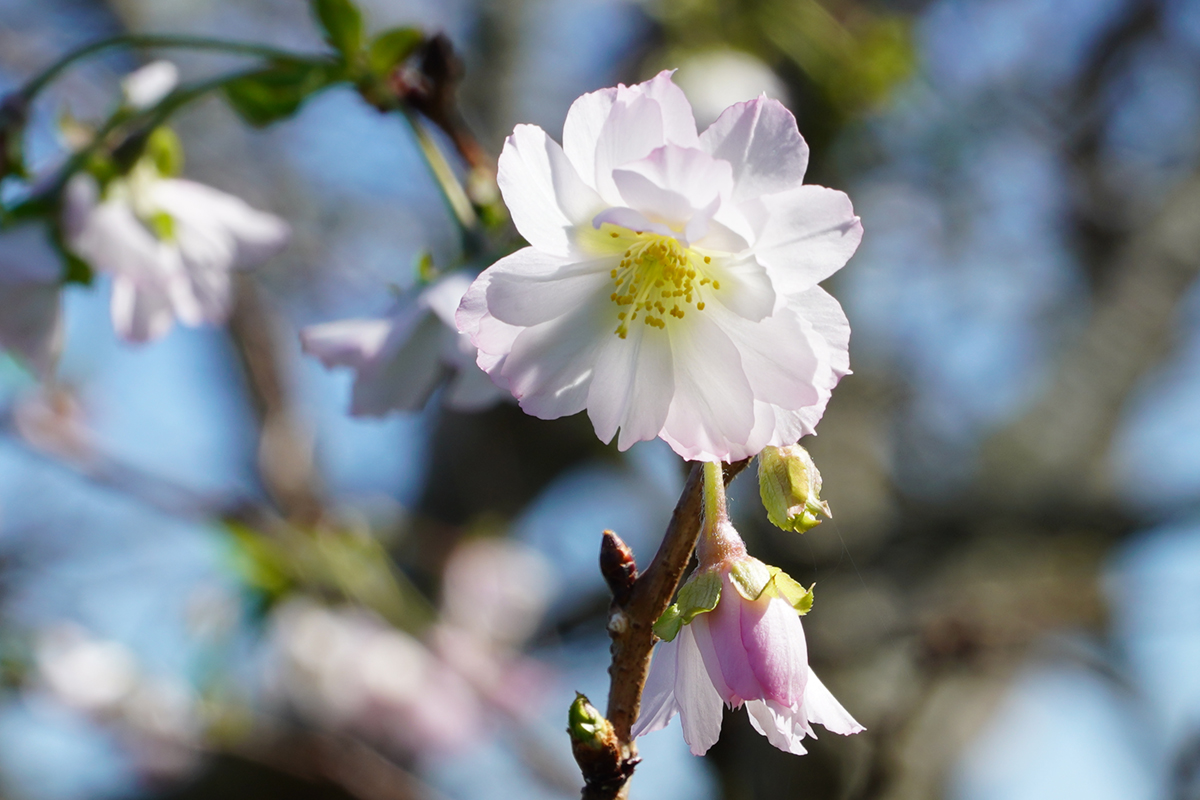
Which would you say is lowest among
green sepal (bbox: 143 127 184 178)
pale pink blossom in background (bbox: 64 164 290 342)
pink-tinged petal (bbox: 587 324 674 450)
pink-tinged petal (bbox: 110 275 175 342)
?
pink-tinged petal (bbox: 587 324 674 450)

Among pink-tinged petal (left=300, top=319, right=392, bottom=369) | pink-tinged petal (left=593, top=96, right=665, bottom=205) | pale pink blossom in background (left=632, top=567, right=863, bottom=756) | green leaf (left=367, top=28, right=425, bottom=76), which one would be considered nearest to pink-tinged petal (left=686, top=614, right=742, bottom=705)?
pale pink blossom in background (left=632, top=567, right=863, bottom=756)

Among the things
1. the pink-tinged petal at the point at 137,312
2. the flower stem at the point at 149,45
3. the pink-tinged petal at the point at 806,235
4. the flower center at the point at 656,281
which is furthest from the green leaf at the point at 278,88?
the pink-tinged petal at the point at 806,235

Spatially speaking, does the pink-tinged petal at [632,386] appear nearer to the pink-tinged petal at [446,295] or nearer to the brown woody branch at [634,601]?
the brown woody branch at [634,601]

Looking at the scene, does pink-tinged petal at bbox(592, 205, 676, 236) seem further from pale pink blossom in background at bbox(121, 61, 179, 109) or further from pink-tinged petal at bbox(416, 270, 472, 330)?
pale pink blossom in background at bbox(121, 61, 179, 109)

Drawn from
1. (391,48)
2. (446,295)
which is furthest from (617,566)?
(391,48)

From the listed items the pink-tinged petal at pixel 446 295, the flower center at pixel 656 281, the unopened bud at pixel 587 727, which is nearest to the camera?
the unopened bud at pixel 587 727

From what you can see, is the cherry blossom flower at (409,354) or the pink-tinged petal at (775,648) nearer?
the pink-tinged petal at (775,648)

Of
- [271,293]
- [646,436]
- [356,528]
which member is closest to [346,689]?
[356,528]
